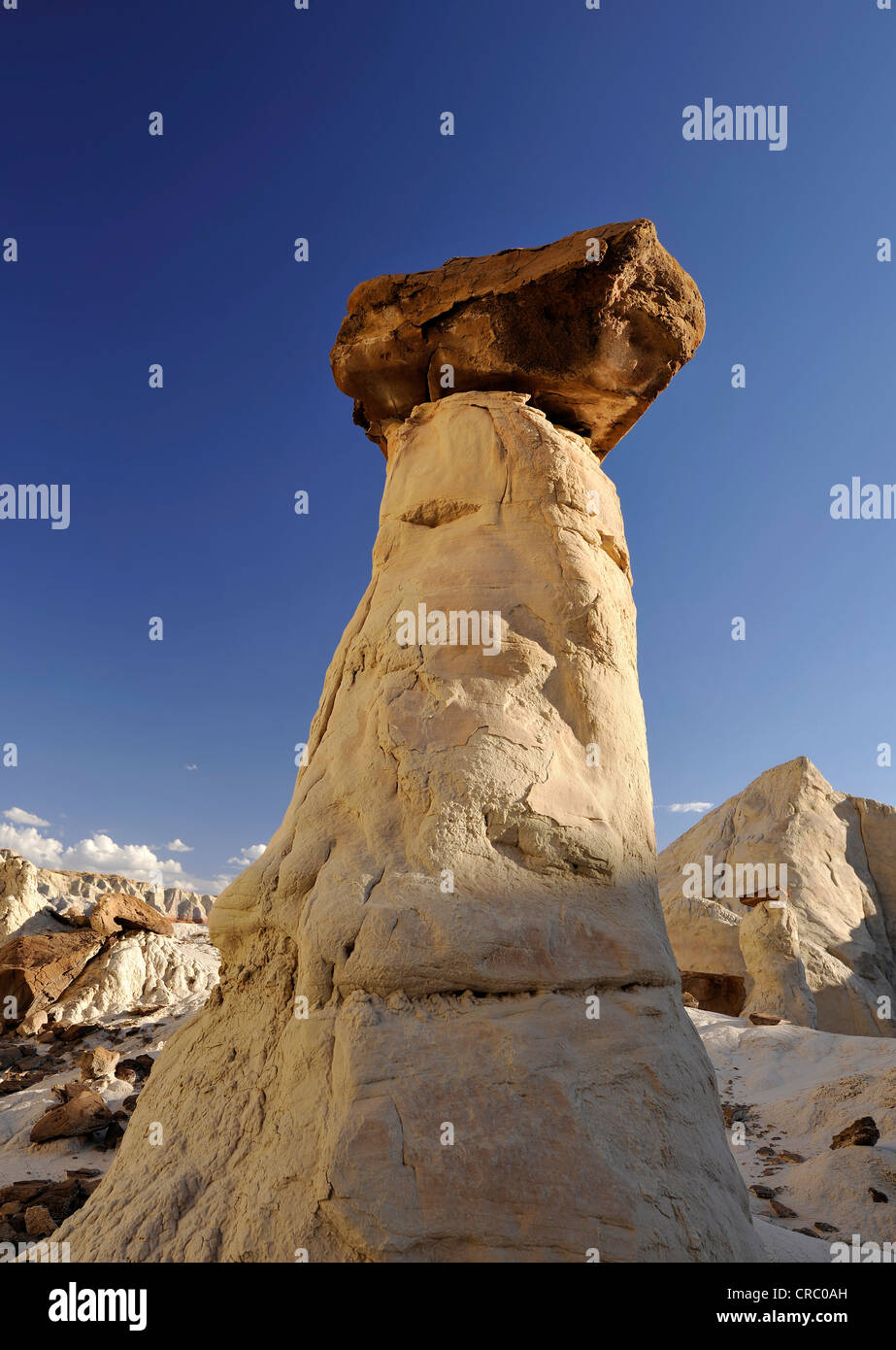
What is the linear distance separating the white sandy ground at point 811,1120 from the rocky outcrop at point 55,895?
25.9 feet

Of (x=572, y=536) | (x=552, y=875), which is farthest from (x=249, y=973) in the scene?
(x=572, y=536)

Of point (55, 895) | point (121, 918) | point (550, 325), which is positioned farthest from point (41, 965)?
point (55, 895)

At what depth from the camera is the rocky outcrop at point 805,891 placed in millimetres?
13047

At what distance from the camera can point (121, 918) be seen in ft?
28.3

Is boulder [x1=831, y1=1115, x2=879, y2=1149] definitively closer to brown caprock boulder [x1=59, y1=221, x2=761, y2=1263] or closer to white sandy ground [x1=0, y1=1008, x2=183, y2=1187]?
brown caprock boulder [x1=59, y1=221, x2=761, y2=1263]

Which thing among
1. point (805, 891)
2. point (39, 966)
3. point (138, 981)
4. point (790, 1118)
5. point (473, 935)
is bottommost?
point (790, 1118)

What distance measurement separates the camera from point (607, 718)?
3.20 m

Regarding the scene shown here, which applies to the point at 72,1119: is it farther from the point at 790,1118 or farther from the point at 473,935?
the point at 790,1118

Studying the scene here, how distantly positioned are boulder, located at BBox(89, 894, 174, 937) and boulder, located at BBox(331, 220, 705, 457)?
285 inches

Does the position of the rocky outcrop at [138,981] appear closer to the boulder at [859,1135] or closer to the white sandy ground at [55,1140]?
the white sandy ground at [55,1140]

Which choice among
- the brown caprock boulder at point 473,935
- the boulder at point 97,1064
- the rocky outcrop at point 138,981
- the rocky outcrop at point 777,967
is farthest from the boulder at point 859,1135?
the rocky outcrop at point 777,967

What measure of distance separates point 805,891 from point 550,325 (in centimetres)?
1515
